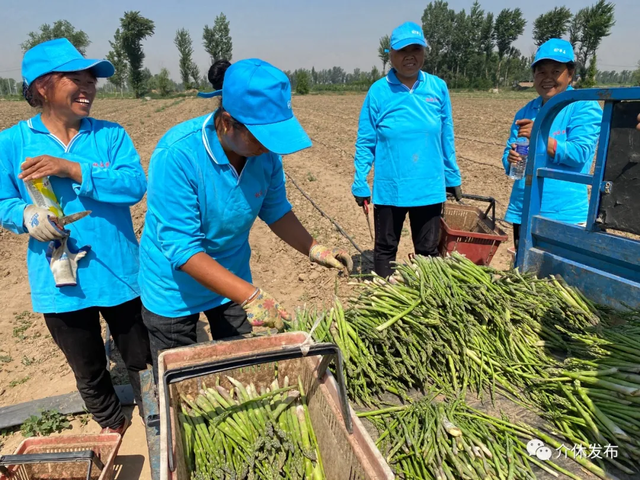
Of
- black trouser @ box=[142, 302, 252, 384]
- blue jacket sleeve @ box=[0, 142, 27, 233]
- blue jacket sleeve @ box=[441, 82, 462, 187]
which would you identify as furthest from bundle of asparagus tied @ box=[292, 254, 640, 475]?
blue jacket sleeve @ box=[441, 82, 462, 187]

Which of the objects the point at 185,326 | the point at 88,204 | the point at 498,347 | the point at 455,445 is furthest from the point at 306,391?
the point at 88,204

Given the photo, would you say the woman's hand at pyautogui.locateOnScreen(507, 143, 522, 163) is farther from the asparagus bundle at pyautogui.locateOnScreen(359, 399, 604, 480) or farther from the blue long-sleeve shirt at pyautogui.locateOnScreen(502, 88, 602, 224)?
the asparagus bundle at pyautogui.locateOnScreen(359, 399, 604, 480)

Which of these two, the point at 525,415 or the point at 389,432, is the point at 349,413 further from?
the point at 525,415

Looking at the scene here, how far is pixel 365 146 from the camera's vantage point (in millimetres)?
4074

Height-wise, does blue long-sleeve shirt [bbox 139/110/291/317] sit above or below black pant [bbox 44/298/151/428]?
above

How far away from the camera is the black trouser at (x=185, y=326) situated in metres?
2.21

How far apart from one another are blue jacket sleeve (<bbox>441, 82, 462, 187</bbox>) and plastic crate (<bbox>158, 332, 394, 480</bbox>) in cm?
287

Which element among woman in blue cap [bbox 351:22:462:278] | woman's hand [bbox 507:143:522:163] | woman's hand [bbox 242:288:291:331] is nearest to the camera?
woman's hand [bbox 242:288:291:331]

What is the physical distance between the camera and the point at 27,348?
13.2ft

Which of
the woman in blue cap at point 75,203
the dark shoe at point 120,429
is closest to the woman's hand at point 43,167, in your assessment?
the woman in blue cap at point 75,203

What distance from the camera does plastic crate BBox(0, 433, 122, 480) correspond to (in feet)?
7.75

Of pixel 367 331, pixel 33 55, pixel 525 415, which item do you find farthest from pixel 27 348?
pixel 525 415

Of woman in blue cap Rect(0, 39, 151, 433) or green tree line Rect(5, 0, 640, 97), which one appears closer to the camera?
woman in blue cap Rect(0, 39, 151, 433)

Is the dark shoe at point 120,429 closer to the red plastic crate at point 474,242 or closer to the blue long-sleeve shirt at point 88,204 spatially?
the blue long-sleeve shirt at point 88,204
